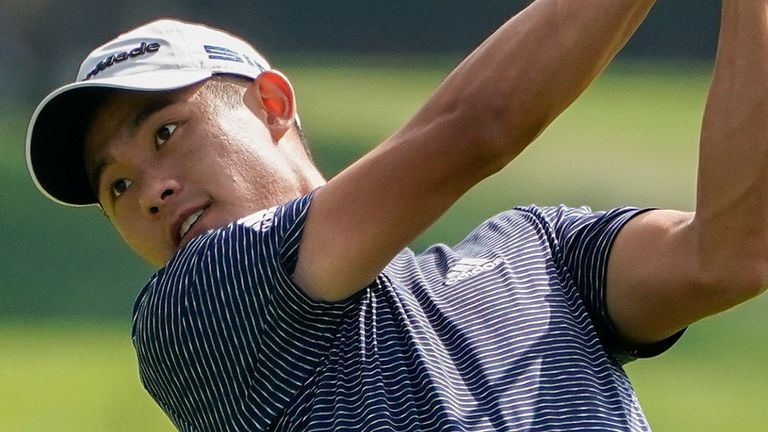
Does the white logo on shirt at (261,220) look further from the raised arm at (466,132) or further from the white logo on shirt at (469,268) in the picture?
the white logo on shirt at (469,268)

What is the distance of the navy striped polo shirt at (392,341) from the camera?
202 cm

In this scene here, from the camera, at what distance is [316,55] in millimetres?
14805

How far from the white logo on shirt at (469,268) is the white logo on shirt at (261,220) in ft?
0.93

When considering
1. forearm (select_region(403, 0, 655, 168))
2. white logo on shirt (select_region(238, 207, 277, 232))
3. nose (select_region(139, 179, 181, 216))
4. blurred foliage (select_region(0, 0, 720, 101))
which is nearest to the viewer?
forearm (select_region(403, 0, 655, 168))

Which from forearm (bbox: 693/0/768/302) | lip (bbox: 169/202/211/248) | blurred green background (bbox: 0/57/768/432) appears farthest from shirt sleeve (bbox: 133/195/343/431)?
blurred green background (bbox: 0/57/768/432)

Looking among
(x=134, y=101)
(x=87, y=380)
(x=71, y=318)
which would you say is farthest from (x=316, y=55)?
(x=134, y=101)

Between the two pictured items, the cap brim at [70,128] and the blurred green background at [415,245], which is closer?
the cap brim at [70,128]

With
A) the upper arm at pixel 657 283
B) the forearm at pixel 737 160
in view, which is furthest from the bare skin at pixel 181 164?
the forearm at pixel 737 160

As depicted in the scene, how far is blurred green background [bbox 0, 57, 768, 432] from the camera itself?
604cm

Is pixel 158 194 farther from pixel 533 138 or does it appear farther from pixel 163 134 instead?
pixel 533 138

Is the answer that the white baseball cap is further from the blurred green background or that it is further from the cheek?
the blurred green background

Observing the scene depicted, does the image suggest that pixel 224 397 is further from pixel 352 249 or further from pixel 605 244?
pixel 605 244

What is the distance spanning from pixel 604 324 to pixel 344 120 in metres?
9.69

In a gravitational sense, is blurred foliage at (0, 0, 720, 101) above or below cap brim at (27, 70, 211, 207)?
below
